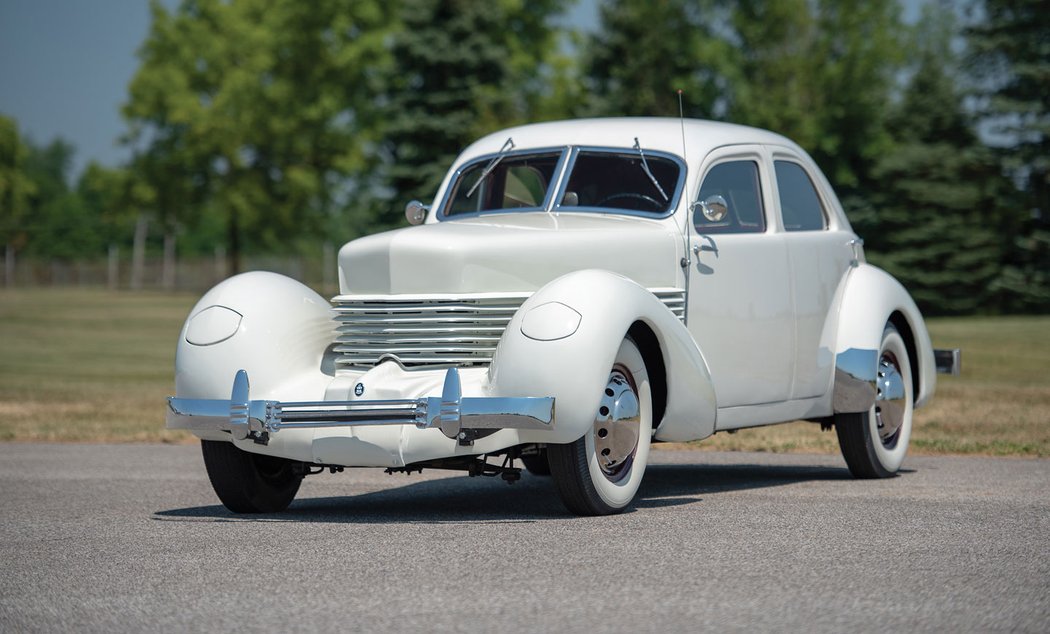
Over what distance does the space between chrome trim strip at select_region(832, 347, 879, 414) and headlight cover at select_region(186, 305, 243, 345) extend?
12.2ft

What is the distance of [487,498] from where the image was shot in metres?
9.02

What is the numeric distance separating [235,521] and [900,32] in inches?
2251

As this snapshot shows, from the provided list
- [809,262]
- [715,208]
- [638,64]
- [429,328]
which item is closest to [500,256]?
[429,328]

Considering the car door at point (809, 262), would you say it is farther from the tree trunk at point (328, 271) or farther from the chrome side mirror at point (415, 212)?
the tree trunk at point (328, 271)

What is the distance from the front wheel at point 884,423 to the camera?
9773 millimetres

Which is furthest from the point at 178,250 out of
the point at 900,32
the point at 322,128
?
the point at 900,32

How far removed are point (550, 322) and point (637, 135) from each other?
7.87ft

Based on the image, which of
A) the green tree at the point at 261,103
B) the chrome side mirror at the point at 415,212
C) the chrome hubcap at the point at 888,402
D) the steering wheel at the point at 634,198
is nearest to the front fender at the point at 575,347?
the steering wheel at the point at 634,198

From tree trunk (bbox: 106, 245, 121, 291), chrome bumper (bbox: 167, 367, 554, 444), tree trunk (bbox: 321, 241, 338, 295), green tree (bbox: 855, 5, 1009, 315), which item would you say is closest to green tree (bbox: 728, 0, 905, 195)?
green tree (bbox: 855, 5, 1009, 315)

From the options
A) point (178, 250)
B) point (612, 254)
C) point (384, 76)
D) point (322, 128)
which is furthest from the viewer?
point (178, 250)

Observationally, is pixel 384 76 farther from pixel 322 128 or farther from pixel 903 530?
pixel 903 530

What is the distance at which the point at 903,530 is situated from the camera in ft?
23.3

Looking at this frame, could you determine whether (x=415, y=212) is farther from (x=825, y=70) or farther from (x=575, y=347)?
(x=825, y=70)

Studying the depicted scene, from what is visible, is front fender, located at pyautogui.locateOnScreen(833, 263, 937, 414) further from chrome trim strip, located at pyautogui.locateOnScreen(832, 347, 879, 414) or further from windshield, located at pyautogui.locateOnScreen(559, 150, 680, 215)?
windshield, located at pyautogui.locateOnScreen(559, 150, 680, 215)
